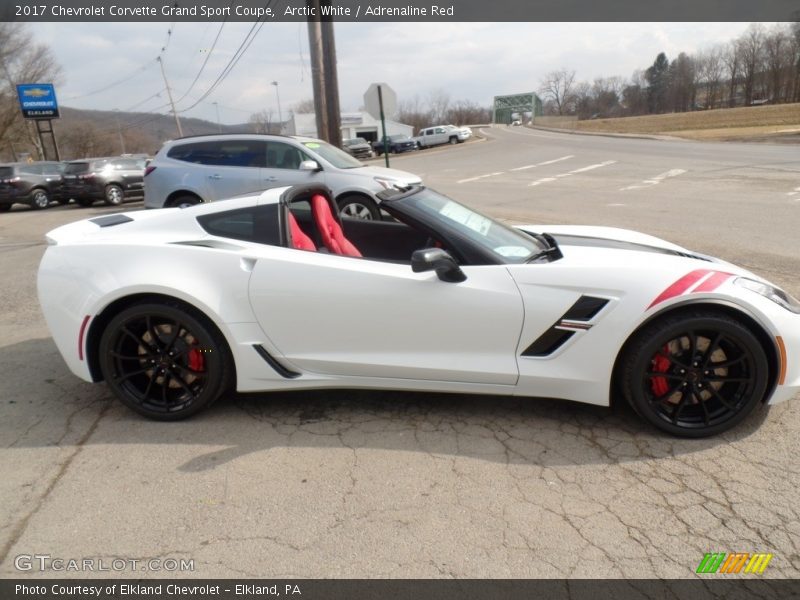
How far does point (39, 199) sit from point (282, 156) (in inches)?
541

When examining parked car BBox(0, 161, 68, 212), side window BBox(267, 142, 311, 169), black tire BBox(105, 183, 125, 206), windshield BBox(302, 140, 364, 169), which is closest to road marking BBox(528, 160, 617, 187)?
windshield BBox(302, 140, 364, 169)

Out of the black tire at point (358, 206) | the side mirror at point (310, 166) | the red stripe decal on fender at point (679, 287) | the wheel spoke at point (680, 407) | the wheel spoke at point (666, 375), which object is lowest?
the wheel spoke at point (680, 407)

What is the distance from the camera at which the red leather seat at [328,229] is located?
366cm

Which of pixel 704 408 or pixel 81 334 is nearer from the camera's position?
pixel 704 408

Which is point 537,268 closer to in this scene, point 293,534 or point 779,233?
point 293,534

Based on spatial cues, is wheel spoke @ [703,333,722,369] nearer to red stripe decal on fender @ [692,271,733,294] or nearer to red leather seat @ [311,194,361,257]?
red stripe decal on fender @ [692,271,733,294]

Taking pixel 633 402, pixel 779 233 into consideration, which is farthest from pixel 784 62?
pixel 633 402

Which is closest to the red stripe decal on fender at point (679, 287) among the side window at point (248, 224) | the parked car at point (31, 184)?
the side window at point (248, 224)

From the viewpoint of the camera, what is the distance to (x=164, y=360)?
128 inches

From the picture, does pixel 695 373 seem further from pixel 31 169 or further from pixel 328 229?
pixel 31 169

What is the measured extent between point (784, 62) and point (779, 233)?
88.7 m

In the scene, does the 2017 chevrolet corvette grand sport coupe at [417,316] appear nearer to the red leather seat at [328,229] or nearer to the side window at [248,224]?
the side window at [248,224]

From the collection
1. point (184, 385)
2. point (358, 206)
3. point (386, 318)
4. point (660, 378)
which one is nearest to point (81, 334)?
point (184, 385)

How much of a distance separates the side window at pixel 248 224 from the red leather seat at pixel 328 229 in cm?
43
